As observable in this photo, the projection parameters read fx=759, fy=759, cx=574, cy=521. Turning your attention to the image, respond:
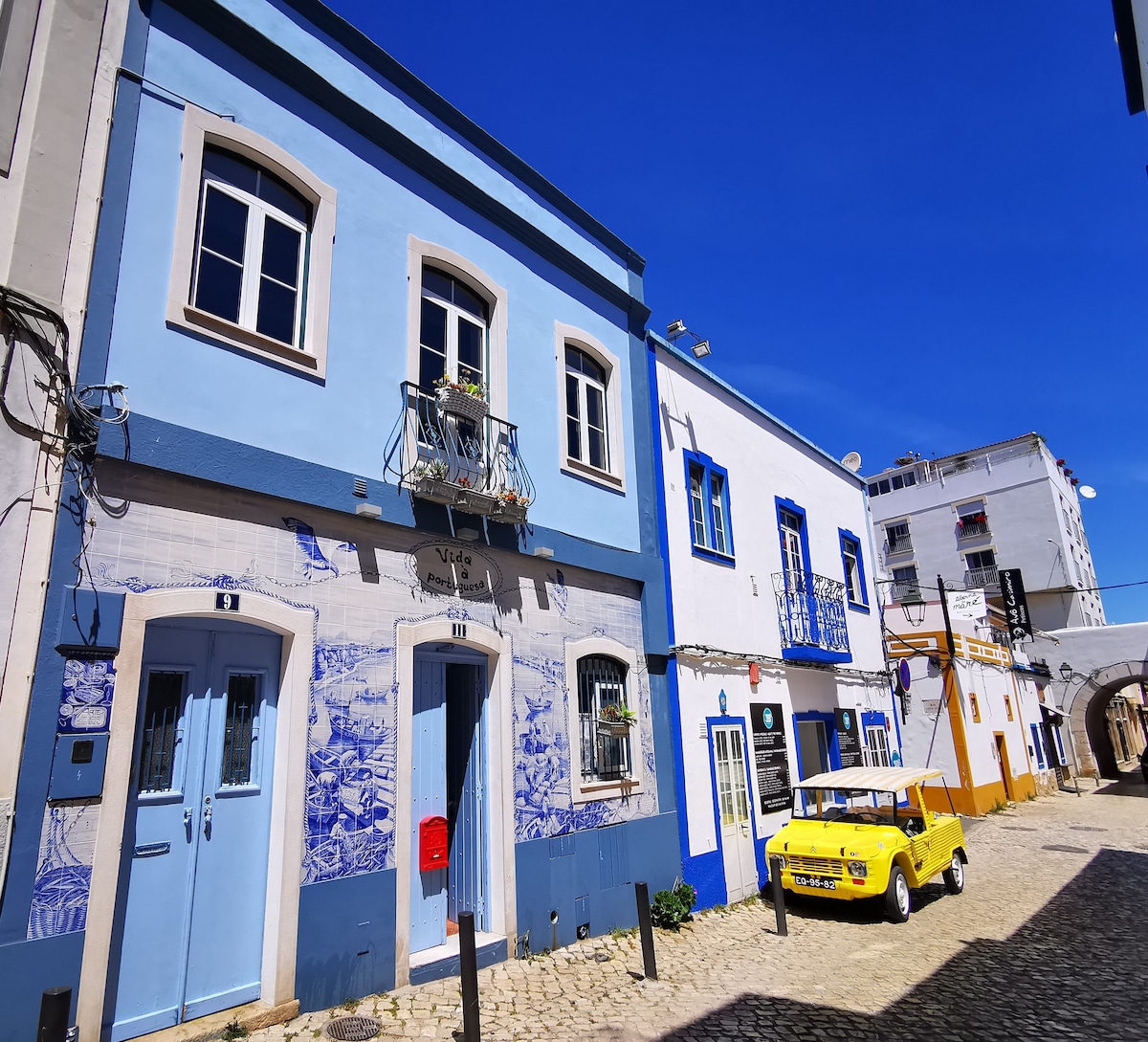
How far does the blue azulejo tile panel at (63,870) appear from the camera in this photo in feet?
15.1

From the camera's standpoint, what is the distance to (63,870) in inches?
186

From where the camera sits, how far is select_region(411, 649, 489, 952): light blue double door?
7016 mm

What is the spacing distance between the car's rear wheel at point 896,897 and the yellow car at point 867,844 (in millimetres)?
11

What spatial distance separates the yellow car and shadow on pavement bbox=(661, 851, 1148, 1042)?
42.4 inches

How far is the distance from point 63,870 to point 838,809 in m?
9.26

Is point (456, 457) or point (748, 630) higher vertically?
point (456, 457)

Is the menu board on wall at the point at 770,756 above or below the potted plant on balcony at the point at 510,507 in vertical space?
below

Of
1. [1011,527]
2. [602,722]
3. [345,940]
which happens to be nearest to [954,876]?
[602,722]

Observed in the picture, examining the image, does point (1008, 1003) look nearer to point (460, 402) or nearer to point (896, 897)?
point (896, 897)

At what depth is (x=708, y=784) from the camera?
1043 cm

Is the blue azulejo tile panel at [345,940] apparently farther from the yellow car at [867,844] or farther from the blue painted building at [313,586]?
the yellow car at [867,844]

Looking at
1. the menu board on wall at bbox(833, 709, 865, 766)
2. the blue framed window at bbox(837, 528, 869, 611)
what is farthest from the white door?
the blue framed window at bbox(837, 528, 869, 611)

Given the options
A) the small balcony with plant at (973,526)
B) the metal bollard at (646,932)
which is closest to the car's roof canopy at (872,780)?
the metal bollard at (646,932)

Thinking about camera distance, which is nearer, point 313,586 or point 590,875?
point 313,586
